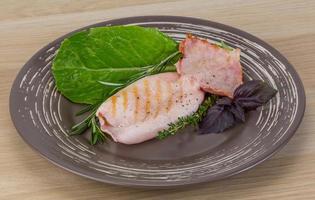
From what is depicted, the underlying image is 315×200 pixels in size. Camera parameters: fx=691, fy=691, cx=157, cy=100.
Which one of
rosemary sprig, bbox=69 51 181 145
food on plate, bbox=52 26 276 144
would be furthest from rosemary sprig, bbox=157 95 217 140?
rosemary sprig, bbox=69 51 181 145

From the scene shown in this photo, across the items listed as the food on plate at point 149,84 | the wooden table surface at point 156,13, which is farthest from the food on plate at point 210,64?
the wooden table surface at point 156,13

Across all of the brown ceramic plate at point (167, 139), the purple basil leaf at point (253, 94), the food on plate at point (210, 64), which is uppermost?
the food on plate at point (210, 64)

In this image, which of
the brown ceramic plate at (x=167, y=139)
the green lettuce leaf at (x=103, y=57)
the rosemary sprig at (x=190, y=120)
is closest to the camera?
the brown ceramic plate at (x=167, y=139)

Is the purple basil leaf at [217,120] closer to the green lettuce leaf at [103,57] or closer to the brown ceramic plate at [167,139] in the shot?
the brown ceramic plate at [167,139]

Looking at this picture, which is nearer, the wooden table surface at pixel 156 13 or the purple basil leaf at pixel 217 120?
the wooden table surface at pixel 156 13

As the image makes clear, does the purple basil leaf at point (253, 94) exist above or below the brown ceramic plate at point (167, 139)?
above

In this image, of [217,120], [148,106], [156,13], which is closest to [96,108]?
[148,106]

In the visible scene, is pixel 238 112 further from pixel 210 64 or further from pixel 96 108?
pixel 96 108
